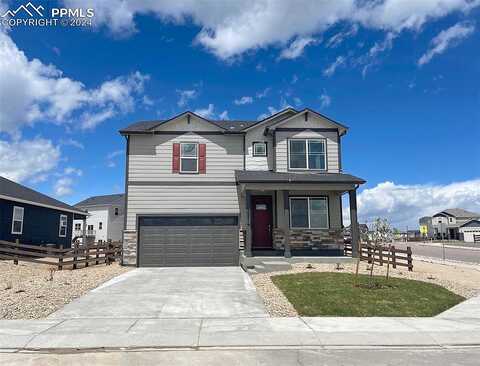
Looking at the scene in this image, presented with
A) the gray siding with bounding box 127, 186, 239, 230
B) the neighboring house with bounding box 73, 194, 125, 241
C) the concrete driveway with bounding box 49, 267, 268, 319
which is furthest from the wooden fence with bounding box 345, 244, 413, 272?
the neighboring house with bounding box 73, 194, 125, 241

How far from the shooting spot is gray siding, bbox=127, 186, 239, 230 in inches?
709

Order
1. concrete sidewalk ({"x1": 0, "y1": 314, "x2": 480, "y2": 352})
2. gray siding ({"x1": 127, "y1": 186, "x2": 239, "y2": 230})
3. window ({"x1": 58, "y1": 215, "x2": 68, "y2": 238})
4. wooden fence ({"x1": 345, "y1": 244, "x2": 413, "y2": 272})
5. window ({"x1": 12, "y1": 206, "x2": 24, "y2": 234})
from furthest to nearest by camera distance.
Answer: window ({"x1": 58, "y1": 215, "x2": 68, "y2": 238}), window ({"x1": 12, "y1": 206, "x2": 24, "y2": 234}), gray siding ({"x1": 127, "y1": 186, "x2": 239, "y2": 230}), wooden fence ({"x1": 345, "y1": 244, "x2": 413, "y2": 272}), concrete sidewalk ({"x1": 0, "y1": 314, "x2": 480, "y2": 352})

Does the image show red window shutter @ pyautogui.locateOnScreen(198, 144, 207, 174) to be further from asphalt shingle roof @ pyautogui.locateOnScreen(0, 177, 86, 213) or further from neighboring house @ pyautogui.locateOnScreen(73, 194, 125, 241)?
neighboring house @ pyautogui.locateOnScreen(73, 194, 125, 241)

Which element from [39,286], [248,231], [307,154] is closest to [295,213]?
[248,231]

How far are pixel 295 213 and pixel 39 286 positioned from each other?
11149 millimetres

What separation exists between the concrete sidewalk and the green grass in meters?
0.62

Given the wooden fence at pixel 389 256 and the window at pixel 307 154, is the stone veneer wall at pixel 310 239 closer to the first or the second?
the wooden fence at pixel 389 256

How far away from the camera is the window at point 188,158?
Result: 18.6 meters

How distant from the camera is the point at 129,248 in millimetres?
17641

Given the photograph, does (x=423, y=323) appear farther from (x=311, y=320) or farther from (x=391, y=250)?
(x=391, y=250)

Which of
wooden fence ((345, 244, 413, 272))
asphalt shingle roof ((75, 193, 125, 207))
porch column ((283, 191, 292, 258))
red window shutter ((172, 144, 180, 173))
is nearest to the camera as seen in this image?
wooden fence ((345, 244, 413, 272))

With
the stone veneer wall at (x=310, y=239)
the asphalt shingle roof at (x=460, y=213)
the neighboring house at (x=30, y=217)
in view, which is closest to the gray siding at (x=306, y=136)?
the stone veneer wall at (x=310, y=239)

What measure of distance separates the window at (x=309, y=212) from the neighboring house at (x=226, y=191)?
0.16 ft

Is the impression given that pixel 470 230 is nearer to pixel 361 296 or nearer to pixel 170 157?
pixel 170 157
